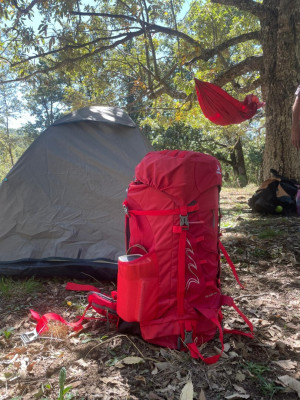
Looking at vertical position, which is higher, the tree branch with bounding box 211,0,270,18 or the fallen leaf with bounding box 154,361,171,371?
the tree branch with bounding box 211,0,270,18

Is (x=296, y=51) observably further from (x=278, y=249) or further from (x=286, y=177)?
(x=278, y=249)

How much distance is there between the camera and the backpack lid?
5.39 ft

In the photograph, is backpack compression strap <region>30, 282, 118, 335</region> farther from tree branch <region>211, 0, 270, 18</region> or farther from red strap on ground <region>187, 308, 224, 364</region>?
tree branch <region>211, 0, 270, 18</region>

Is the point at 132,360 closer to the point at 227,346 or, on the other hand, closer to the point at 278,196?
the point at 227,346

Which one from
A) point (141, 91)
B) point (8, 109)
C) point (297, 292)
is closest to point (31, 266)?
point (297, 292)

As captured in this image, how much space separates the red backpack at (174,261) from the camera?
1.62 metres

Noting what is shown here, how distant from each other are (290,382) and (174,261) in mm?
725

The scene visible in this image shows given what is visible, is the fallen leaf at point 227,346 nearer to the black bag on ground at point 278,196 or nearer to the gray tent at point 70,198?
the gray tent at point 70,198

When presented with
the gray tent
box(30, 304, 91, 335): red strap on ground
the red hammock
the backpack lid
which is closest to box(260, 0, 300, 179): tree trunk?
the red hammock

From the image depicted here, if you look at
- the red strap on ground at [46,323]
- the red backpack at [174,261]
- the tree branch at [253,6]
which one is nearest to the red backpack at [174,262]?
the red backpack at [174,261]

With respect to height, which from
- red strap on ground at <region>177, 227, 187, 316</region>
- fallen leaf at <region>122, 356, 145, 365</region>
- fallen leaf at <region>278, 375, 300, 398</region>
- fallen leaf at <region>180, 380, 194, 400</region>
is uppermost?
red strap on ground at <region>177, 227, 187, 316</region>

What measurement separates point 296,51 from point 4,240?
4661 mm

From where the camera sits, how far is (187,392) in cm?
130

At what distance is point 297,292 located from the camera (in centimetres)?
235
